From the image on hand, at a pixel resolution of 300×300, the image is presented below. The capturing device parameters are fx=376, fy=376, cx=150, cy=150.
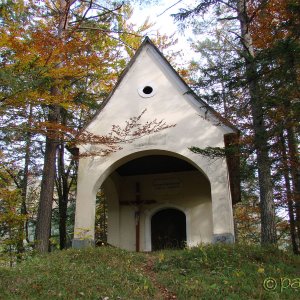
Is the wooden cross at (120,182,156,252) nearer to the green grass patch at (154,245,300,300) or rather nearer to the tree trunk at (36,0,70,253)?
the tree trunk at (36,0,70,253)

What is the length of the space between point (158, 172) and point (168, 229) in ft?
7.29

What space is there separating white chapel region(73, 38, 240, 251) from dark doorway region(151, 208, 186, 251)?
0.04m

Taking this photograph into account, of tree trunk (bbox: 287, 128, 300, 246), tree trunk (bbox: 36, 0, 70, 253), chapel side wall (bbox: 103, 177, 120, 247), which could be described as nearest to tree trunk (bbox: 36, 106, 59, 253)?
tree trunk (bbox: 36, 0, 70, 253)

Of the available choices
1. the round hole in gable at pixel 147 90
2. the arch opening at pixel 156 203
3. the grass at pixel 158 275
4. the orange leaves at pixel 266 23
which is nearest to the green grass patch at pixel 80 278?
the grass at pixel 158 275

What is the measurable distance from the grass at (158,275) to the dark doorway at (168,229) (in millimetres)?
4741

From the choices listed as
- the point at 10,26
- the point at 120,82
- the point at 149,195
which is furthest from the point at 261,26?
the point at 10,26

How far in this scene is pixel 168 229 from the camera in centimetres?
1404

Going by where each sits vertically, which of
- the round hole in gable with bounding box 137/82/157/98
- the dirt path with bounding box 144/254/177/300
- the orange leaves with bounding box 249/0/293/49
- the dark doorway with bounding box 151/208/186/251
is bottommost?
the dirt path with bounding box 144/254/177/300

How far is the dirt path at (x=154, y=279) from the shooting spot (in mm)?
6078

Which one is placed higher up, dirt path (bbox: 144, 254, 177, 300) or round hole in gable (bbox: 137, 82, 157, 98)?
round hole in gable (bbox: 137, 82, 157, 98)

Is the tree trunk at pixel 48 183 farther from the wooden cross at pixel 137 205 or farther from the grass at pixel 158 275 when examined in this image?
the wooden cross at pixel 137 205

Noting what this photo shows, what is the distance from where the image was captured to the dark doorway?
44.8 ft

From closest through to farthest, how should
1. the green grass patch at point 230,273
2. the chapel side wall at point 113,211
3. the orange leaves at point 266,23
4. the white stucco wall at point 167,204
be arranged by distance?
the green grass patch at point 230,273, the orange leaves at point 266,23, the white stucco wall at point 167,204, the chapel side wall at point 113,211

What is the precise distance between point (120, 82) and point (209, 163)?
4.11 m
